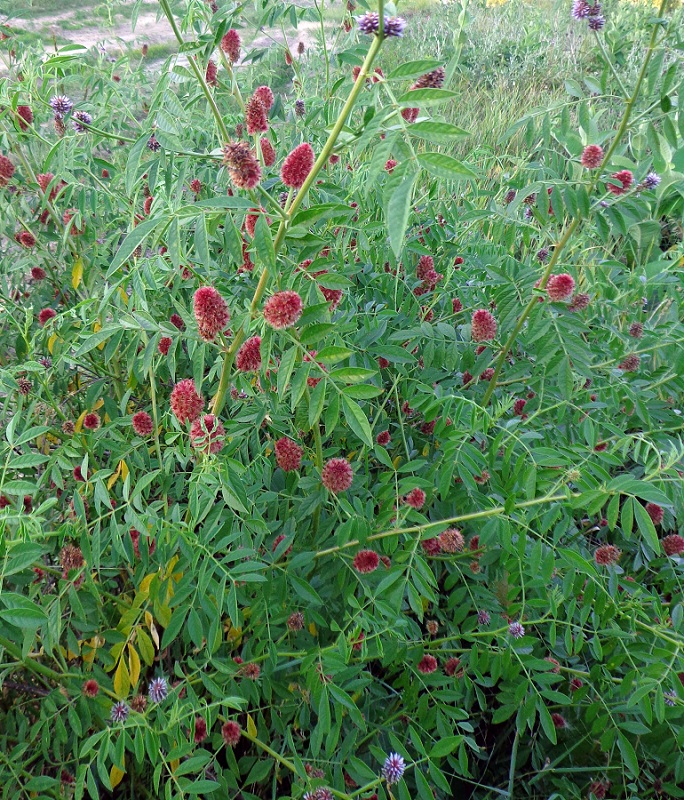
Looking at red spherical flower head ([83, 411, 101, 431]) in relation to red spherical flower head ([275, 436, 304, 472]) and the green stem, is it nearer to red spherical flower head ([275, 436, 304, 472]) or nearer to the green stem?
red spherical flower head ([275, 436, 304, 472])

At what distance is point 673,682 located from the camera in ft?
4.46

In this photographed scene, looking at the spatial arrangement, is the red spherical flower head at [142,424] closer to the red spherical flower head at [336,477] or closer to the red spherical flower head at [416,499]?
the red spherical flower head at [336,477]

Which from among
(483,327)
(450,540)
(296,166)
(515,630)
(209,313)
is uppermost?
(296,166)

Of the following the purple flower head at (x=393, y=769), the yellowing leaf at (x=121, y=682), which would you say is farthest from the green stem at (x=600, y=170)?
the yellowing leaf at (x=121, y=682)

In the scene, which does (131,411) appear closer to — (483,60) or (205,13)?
(205,13)

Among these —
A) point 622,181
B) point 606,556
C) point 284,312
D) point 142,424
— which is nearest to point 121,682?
point 142,424

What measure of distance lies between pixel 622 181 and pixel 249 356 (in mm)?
1061

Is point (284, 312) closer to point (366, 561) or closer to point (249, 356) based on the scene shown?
point (249, 356)

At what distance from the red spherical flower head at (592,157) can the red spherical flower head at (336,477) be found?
0.91m

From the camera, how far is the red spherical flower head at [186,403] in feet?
4.35

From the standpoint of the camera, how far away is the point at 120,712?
4.61 feet

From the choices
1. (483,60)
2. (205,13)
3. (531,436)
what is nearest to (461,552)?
(531,436)

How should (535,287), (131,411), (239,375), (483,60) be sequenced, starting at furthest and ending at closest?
(483,60), (131,411), (535,287), (239,375)

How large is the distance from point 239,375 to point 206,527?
1.13 feet
